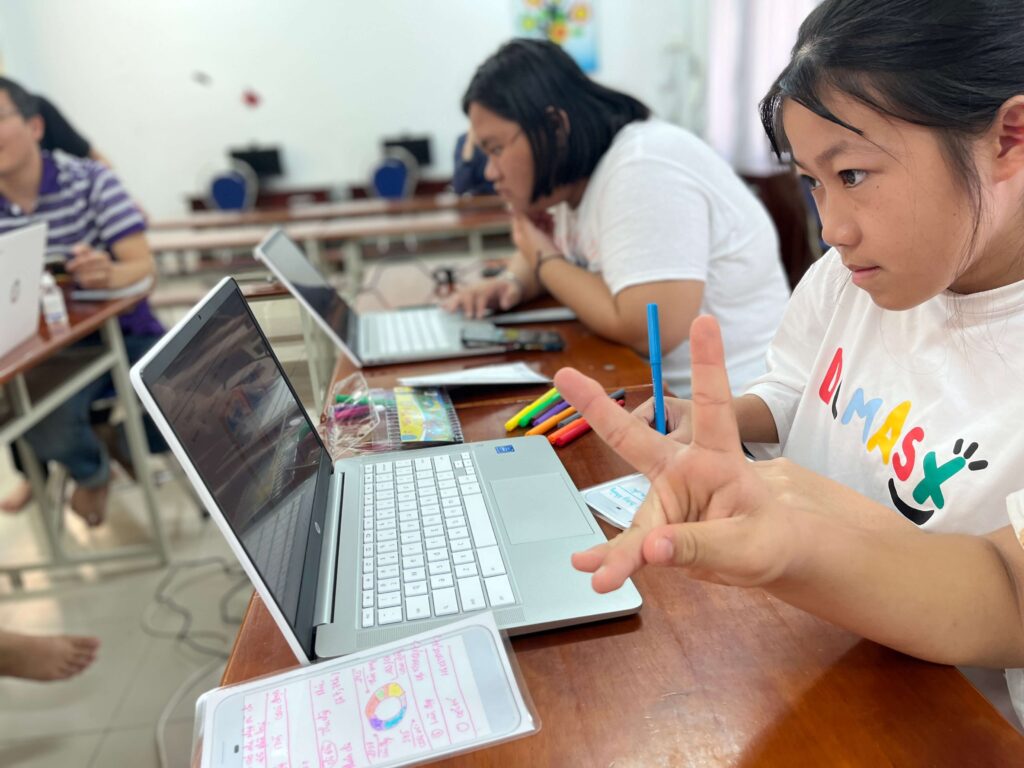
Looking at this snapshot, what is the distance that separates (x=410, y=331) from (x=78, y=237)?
1345mm

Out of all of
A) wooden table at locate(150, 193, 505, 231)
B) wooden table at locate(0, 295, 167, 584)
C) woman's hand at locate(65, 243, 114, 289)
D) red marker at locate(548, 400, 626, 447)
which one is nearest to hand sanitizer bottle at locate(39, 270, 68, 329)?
wooden table at locate(0, 295, 167, 584)

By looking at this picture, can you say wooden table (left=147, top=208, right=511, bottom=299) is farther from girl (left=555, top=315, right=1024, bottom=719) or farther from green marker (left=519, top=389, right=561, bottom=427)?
girl (left=555, top=315, right=1024, bottom=719)

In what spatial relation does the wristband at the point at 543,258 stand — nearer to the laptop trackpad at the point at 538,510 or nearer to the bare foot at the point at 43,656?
the laptop trackpad at the point at 538,510

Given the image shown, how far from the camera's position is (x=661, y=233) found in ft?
4.21

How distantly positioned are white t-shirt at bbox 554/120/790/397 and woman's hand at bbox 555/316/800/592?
0.76 metres

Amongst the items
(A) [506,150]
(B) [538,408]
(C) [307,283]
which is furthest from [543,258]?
(B) [538,408]

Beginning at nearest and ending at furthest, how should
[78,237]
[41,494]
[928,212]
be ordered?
[928,212] → [41,494] → [78,237]

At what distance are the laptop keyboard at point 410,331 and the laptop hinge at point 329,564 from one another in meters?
0.58

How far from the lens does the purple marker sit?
38.0 inches

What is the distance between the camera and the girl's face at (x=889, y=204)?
56cm

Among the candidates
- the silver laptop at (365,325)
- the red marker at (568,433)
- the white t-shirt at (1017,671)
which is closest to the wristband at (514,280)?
the silver laptop at (365,325)

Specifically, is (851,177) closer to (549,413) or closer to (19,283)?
(549,413)

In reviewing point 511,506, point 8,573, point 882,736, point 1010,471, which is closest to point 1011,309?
point 1010,471

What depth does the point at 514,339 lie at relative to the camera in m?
1.32
